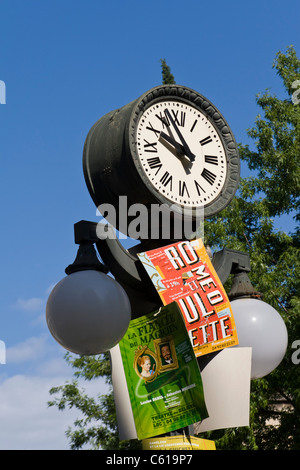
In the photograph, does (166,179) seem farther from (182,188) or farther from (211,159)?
(211,159)

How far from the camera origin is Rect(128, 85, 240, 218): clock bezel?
3.19 m

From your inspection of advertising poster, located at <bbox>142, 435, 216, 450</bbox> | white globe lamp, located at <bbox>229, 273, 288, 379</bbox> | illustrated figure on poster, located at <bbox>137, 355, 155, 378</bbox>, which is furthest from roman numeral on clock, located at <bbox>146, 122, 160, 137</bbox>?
advertising poster, located at <bbox>142, 435, 216, 450</bbox>

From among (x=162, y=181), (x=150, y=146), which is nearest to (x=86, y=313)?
(x=162, y=181)

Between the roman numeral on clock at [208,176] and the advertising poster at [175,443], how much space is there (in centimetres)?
135

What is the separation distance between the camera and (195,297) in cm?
324

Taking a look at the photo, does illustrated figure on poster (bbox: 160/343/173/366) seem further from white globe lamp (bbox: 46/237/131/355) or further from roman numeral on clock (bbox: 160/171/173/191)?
roman numeral on clock (bbox: 160/171/173/191)

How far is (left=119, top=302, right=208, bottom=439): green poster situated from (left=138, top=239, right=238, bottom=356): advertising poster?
16cm

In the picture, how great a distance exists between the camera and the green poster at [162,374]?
2.90m

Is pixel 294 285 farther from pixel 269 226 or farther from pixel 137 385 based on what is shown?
pixel 137 385

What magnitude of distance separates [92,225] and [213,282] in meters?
0.73

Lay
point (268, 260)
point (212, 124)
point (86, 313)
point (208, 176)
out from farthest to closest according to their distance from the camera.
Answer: point (268, 260) < point (212, 124) < point (208, 176) < point (86, 313)

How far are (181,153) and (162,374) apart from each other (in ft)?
3.83

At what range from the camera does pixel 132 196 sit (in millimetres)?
3260

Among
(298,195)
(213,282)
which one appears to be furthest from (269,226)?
(213,282)
